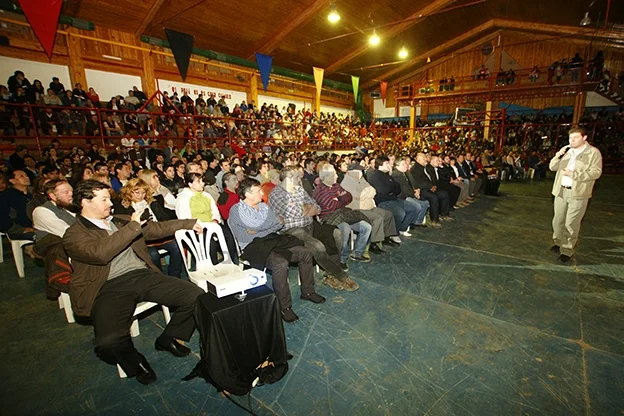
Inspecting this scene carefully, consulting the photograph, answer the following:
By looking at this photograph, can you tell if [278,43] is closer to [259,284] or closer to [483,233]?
[483,233]

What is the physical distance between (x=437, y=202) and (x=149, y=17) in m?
9.82

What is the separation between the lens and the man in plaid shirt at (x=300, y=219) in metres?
3.03

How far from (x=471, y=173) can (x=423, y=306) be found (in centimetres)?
596

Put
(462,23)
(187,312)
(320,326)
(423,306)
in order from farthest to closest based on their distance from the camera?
(462,23) < (423,306) < (320,326) < (187,312)

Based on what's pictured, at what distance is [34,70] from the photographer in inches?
308

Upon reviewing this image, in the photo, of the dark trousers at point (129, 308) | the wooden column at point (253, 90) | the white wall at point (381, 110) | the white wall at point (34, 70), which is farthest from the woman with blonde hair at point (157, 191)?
the white wall at point (381, 110)

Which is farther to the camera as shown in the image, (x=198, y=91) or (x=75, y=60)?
(x=198, y=91)

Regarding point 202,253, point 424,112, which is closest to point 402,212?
point 202,253

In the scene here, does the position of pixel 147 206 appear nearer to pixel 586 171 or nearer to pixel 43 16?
pixel 586 171

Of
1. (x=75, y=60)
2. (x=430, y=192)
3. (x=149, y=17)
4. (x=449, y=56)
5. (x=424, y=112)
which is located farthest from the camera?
(x=424, y=112)

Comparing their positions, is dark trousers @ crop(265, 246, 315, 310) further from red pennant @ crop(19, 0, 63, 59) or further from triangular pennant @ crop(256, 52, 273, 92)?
triangular pennant @ crop(256, 52, 273, 92)

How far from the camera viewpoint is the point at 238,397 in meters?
1.81

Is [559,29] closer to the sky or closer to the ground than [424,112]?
closer to the sky

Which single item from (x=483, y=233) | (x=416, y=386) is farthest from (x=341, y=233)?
(x=483, y=233)
